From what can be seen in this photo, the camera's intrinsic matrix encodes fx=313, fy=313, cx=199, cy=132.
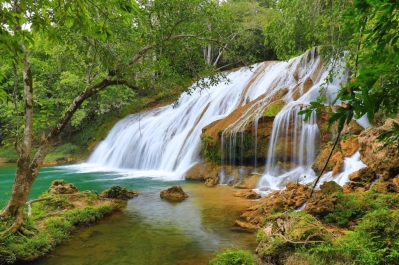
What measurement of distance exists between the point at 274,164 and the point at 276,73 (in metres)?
7.92

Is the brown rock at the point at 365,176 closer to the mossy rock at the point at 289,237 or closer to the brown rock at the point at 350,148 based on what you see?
the brown rock at the point at 350,148

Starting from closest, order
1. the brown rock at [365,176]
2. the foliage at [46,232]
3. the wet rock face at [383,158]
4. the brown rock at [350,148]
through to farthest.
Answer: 1. the foliage at [46,232]
2. the wet rock face at [383,158]
3. the brown rock at [365,176]
4. the brown rock at [350,148]

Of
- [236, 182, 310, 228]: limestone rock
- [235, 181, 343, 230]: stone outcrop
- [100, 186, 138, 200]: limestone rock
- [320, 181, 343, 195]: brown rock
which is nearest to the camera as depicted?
[235, 181, 343, 230]: stone outcrop

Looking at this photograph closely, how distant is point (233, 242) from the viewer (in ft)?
19.6

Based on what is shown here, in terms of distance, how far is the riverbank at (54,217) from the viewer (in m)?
5.23

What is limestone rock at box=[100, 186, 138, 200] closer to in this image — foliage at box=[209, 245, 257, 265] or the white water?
the white water

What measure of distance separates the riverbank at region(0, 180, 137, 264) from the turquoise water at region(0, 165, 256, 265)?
23 cm

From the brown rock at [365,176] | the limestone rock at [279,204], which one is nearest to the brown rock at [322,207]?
the limestone rock at [279,204]

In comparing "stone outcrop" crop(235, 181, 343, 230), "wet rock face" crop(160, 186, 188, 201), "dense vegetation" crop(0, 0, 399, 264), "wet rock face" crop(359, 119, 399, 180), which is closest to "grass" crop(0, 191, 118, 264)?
"dense vegetation" crop(0, 0, 399, 264)

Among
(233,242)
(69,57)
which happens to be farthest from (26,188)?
(233,242)

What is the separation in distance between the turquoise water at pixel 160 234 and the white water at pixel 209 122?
3.73 meters

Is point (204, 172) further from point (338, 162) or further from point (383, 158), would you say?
point (383, 158)

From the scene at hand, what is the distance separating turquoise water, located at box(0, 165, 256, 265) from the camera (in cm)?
536

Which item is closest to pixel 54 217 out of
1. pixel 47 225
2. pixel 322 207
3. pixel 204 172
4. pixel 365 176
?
pixel 47 225
